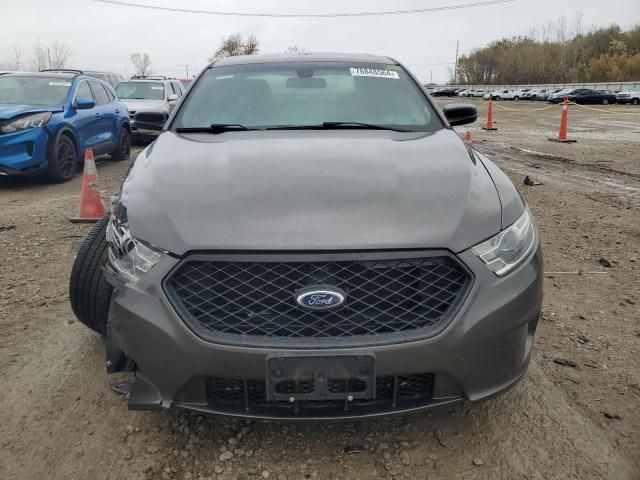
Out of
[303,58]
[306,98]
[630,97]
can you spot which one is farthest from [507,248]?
[630,97]

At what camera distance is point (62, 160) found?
300 inches

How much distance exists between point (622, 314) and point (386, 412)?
7.32 ft

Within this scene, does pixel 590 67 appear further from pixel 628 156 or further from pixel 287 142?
pixel 287 142

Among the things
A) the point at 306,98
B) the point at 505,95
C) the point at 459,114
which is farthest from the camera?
the point at 505,95

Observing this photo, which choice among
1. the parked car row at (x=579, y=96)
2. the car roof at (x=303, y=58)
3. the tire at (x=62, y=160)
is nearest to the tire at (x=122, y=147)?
the tire at (x=62, y=160)

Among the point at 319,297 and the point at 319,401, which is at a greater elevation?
the point at 319,297

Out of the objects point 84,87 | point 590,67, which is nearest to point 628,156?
point 84,87

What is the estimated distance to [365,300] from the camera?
1.81 meters

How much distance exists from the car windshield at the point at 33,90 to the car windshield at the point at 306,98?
5611 millimetres

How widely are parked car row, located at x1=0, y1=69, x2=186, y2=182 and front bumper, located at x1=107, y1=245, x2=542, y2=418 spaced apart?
570cm

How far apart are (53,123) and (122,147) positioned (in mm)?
2668

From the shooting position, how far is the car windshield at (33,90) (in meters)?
7.78

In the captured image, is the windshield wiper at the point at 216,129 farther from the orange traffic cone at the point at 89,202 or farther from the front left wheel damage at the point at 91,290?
the orange traffic cone at the point at 89,202

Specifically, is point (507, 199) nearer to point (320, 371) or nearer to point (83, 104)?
point (320, 371)
